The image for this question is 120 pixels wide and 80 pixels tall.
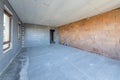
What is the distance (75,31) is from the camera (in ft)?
23.1

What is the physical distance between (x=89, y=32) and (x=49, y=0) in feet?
11.4

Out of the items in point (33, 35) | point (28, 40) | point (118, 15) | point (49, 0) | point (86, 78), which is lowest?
point (86, 78)

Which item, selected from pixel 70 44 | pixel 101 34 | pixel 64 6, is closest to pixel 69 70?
pixel 64 6

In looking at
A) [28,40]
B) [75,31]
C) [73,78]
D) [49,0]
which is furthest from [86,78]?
[28,40]

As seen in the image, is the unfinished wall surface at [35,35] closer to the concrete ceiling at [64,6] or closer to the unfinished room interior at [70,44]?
the unfinished room interior at [70,44]

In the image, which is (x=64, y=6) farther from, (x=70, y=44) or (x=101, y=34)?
(x=70, y=44)

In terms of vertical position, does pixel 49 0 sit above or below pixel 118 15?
above

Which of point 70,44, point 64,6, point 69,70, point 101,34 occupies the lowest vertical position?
point 69,70

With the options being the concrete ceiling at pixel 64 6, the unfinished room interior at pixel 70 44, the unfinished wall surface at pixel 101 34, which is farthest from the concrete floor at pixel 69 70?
the concrete ceiling at pixel 64 6

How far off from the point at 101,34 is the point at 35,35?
6485mm

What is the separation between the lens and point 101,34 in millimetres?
4484

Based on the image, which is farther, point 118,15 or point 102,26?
point 102,26

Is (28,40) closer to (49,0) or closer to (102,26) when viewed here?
(49,0)

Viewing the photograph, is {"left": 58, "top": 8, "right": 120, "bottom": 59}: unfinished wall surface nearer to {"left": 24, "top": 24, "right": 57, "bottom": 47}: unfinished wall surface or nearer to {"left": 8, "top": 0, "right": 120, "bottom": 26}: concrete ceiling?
{"left": 8, "top": 0, "right": 120, "bottom": 26}: concrete ceiling
